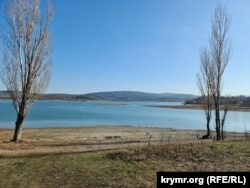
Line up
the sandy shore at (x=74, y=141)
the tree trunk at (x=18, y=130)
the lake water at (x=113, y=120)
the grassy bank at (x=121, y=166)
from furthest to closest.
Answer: the lake water at (x=113, y=120)
the tree trunk at (x=18, y=130)
the sandy shore at (x=74, y=141)
the grassy bank at (x=121, y=166)

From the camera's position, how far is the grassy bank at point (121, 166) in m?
7.80

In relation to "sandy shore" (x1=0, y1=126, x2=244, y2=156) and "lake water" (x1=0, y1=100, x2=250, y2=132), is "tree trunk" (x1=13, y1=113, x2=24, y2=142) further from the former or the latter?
"lake water" (x1=0, y1=100, x2=250, y2=132)

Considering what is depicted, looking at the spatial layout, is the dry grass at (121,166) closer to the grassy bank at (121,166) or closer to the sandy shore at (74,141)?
the grassy bank at (121,166)

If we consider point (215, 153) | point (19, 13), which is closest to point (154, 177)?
point (215, 153)

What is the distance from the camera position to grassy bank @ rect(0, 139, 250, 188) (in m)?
7.80

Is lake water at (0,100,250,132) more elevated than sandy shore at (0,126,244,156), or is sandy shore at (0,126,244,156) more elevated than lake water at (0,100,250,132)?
sandy shore at (0,126,244,156)

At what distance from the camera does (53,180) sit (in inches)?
315

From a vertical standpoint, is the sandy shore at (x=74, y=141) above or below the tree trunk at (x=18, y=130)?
below

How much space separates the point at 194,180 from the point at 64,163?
14.1 ft

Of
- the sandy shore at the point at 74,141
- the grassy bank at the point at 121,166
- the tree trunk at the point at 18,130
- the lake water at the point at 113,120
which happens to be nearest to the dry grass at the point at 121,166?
the grassy bank at the point at 121,166

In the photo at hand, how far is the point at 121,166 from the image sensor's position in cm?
881

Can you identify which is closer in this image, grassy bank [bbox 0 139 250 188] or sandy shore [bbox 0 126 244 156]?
grassy bank [bbox 0 139 250 188]

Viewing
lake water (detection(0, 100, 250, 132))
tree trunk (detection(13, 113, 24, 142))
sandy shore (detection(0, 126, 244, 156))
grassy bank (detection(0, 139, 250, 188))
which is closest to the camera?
grassy bank (detection(0, 139, 250, 188))

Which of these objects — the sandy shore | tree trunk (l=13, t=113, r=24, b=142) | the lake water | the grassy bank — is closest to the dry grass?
the grassy bank
